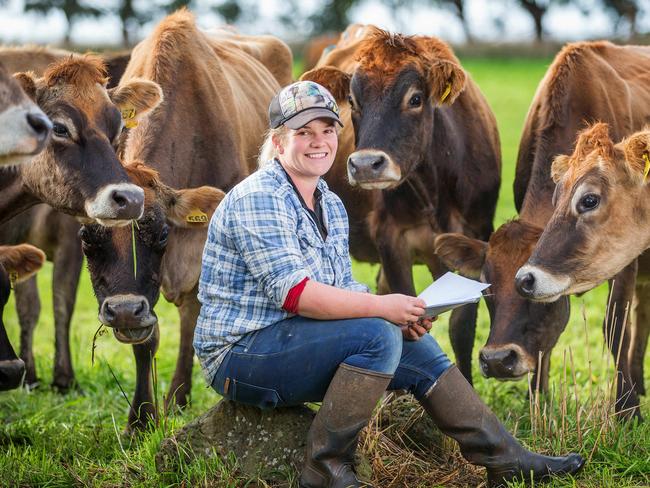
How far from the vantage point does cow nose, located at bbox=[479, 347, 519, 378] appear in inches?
226

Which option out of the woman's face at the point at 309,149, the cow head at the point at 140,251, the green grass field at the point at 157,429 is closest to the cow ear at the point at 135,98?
the cow head at the point at 140,251

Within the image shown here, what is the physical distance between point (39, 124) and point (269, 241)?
1.15 metres

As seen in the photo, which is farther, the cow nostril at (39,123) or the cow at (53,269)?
the cow at (53,269)

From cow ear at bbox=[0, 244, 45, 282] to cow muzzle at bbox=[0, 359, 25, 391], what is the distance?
919mm

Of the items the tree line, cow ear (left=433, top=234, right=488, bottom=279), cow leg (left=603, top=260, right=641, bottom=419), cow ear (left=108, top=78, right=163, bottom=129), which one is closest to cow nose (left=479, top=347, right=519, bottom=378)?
cow ear (left=433, top=234, right=488, bottom=279)

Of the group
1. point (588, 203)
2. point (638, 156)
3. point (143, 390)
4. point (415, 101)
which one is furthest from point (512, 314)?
point (143, 390)

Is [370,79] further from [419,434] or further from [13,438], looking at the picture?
[13,438]

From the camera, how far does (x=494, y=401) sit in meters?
6.70

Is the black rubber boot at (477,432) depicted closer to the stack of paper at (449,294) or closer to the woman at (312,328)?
the woman at (312,328)

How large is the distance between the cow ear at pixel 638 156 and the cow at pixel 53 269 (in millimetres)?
3934

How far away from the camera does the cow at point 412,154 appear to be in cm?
680

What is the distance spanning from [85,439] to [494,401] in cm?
246

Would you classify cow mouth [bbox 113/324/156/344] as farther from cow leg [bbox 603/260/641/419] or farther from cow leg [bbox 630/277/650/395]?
cow leg [bbox 630/277/650/395]

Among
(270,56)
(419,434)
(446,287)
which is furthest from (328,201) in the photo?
(270,56)
